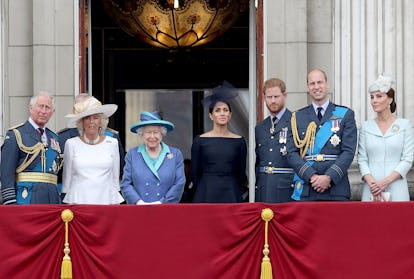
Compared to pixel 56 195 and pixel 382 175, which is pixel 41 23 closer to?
pixel 56 195

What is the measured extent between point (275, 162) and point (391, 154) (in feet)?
3.55

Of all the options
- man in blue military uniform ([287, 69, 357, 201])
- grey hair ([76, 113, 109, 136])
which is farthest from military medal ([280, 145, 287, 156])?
grey hair ([76, 113, 109, 136])

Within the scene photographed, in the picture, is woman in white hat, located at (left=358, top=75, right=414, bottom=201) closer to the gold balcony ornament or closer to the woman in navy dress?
the woman in navy dress

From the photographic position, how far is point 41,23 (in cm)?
1395

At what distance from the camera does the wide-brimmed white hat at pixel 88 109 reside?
1156 cm

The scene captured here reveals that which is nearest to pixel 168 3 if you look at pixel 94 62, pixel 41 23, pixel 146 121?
pixel 94 62

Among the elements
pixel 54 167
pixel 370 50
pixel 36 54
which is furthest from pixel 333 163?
pixel 36 54

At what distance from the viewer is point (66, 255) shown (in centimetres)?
1037

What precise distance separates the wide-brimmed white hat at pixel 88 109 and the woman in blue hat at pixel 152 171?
0.31 m

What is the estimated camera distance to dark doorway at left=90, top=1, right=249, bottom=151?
20359 millimetres

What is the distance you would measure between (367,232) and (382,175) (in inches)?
46.8

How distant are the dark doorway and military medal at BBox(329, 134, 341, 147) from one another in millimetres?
8708

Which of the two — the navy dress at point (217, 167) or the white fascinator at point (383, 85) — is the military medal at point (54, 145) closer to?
the navy dress at point (217, 167)

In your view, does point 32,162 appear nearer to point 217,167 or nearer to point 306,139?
point 217,167
